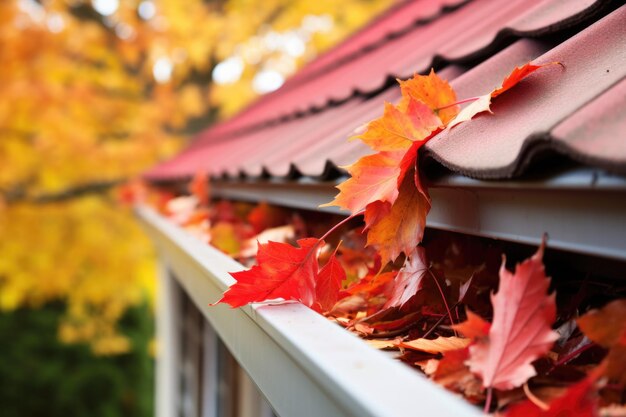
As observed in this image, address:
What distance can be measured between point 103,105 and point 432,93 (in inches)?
377

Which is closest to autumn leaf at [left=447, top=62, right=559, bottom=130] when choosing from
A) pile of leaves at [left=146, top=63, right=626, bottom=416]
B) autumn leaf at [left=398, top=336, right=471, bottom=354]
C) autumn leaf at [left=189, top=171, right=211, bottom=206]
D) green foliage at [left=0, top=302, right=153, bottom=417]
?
pile of leaves at [left=146, top=63, right=626, bottom=416]

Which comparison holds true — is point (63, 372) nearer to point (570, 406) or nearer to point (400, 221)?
point (400, 221)

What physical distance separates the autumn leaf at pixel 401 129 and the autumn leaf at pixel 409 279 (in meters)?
0.18

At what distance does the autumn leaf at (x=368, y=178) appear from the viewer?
1.11 metres

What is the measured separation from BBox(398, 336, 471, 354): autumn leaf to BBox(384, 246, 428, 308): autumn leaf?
0.46 ft

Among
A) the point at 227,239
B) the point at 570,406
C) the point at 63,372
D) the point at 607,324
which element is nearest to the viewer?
the point at 570,406

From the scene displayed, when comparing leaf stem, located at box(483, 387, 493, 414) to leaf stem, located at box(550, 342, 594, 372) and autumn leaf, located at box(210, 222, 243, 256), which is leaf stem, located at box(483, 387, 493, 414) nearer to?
leaf stem, located at box(550, 342, 594, 372)

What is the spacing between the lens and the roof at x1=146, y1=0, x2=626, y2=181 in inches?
31.2

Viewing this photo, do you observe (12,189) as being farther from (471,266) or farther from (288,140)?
(471,266)

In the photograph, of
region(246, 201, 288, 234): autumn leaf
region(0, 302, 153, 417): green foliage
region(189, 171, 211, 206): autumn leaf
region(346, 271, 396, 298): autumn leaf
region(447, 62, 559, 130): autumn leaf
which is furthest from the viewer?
region(0, 302, 153, 417): green foliage

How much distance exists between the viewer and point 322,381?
75 cm

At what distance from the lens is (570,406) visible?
69 cm

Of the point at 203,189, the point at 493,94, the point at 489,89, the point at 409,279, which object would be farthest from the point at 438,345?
the point at 203,189

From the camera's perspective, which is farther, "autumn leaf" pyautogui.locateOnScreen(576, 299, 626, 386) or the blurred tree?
the blurred tree
